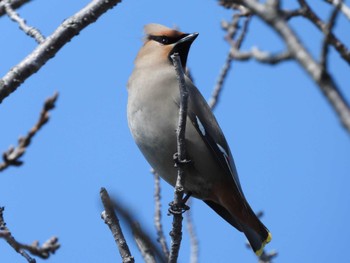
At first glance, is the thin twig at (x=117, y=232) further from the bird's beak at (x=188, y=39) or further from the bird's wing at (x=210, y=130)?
the bird's beak at (x=188, y=39)

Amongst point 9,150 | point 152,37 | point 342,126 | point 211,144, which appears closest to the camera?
point 342,126

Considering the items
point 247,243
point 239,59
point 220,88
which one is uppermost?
point 239,59

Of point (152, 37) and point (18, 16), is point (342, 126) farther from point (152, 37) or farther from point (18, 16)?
point (152, 37)

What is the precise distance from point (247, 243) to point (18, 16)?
2.25m

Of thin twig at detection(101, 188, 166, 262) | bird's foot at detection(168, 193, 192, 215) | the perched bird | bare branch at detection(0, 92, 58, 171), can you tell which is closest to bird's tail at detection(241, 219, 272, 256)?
the perched bird

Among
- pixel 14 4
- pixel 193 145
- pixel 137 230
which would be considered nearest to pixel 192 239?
pixel 193 145

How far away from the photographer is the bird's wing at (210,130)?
425 cm

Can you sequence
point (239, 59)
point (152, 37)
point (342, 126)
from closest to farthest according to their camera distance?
point (342, 126) < point (239, 59) < point (152, 37)

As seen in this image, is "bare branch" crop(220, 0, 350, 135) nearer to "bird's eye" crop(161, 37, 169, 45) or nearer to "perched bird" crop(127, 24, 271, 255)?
"perched bird" crop(127, 24, 271, 255)

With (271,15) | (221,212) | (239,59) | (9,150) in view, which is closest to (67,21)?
(9,150)

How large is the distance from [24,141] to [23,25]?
3.29 ft

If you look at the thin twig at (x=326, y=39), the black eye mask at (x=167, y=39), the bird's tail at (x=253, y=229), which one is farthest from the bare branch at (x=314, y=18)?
the black eye mask at (x=167, y=39)

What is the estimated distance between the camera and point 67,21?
277 centimetres

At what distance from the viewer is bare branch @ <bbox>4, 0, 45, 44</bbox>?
281 centimetres
